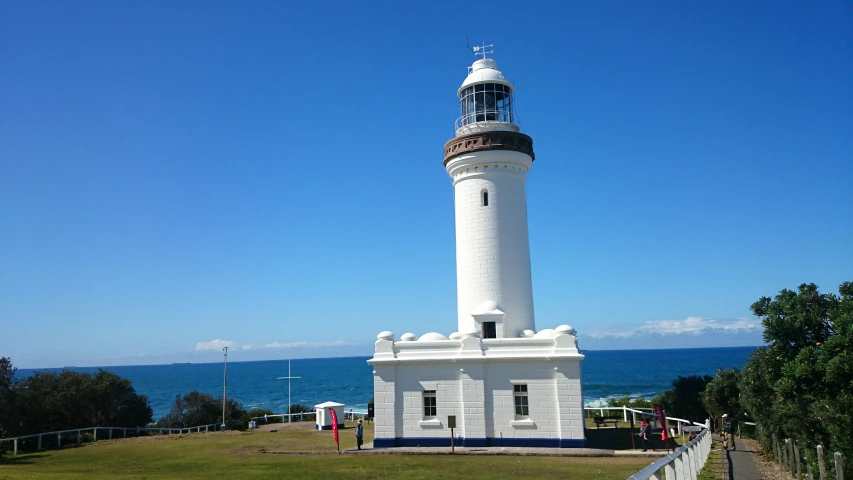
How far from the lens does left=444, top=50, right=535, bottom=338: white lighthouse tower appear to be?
22.2 meters

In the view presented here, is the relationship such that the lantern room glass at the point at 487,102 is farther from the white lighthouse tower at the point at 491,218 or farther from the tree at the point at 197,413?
the tree at the point at 197,413

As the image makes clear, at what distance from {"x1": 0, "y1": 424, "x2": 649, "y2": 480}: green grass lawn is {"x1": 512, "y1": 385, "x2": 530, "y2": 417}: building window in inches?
80.4

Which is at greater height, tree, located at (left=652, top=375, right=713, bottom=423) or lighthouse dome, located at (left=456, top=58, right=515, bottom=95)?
lighthouse dome, located at (left=456, top=58, right=515, bottom=95)

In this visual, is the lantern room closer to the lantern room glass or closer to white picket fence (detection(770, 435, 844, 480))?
the lantern room glass

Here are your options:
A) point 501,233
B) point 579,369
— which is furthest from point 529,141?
point 579,369

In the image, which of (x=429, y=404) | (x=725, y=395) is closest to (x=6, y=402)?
(x=429, y=404)

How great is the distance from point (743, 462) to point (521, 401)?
6.65 meters

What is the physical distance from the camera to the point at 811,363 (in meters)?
11.9

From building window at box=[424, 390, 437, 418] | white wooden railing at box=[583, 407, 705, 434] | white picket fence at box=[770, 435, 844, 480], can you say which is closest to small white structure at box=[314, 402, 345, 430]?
building window at box=[424, 390, 437, 418]

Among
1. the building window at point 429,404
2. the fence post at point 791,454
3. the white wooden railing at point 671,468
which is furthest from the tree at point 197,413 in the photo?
the white wooden railing at point 671,468

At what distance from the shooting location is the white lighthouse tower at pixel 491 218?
22.2m

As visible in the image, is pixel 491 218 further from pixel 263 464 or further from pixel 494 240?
pixel 263 464

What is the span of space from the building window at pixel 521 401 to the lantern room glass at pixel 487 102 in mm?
10870

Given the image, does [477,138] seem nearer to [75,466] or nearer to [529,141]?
[529,141]
